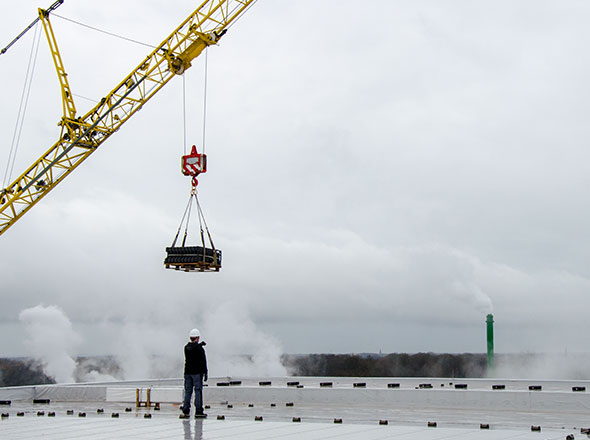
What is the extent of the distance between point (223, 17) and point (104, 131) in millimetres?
8832

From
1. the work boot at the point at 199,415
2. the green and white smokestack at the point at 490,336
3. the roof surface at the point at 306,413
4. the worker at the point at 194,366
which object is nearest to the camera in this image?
the roof surface at the point at 306,413

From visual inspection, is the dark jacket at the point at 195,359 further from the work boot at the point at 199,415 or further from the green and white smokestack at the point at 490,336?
the green and white smokestack at the point at 490,336

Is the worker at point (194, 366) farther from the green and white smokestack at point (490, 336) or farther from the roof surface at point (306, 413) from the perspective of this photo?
the green and white smokestack at point (490, 336)

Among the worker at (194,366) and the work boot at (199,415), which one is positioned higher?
the worker at (194,366)

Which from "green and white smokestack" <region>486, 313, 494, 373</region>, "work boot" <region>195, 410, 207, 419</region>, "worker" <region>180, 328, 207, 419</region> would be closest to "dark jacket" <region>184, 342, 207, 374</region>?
"worker" <region>180, 328, 207, 419</region>

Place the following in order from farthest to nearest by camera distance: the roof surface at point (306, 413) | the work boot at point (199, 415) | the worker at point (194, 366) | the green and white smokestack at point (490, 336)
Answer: the green and white smokestack at point (490, 336) < the worker at point (194, 366) < the work boot at point (199, 415) < the roof surface at point (306, 413)

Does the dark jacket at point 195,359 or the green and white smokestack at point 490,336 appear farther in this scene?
the green and white smokestack at point 490,336

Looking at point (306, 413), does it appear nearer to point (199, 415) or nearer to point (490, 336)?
point (199, 415)

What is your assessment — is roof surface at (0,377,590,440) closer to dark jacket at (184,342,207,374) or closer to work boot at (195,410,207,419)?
work boot at (195,410,207,419)

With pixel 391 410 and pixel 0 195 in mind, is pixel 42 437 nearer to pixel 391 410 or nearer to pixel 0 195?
pixel 391 410

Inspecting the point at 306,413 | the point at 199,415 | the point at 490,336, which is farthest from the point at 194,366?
the point at 490,336

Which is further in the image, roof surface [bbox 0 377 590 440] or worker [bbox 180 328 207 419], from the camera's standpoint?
worker [bbox 180 328 207 419]

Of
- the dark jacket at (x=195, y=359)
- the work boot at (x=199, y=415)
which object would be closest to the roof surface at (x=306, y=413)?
the work boot at (x=199, y=415)

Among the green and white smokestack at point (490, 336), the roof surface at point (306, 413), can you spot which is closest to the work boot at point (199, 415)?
the roof surface at point (306, 413)
